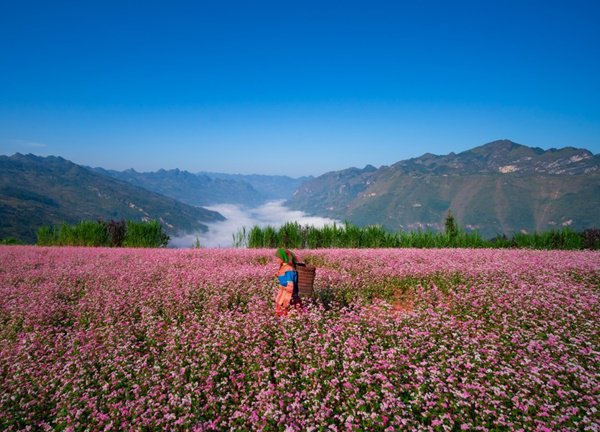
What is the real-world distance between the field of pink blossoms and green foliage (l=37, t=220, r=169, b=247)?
1341cm

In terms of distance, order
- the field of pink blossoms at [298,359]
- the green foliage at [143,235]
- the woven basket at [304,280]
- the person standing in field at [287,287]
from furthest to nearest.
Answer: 1. the green foliage at [143,235]
2. the woven basket at [304,280]
3. the person standing in field at [287,287]
4. the field of pink blossoms at [298,359]

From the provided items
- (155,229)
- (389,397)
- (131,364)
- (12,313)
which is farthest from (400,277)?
(155,229)

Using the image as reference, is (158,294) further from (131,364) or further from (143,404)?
(143,404)

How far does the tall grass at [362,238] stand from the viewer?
23.0 metres

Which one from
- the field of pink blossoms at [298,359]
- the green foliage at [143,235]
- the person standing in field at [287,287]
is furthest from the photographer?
the green foliage at [143,235]

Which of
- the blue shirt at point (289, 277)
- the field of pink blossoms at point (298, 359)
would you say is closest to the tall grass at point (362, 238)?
the field of pink blossoms at point (298, 359)

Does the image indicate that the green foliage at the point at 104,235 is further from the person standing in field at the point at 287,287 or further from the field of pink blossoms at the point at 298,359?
the person standing in field at the point at 287,287

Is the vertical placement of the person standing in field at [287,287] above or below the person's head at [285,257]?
below

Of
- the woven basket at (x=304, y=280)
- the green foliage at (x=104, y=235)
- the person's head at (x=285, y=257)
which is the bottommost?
the green foliage at (x=104, y=235)

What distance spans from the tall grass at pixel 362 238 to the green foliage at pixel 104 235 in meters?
6.72

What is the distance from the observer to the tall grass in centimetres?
2302

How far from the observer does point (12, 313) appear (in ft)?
27.3

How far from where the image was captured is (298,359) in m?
6.08

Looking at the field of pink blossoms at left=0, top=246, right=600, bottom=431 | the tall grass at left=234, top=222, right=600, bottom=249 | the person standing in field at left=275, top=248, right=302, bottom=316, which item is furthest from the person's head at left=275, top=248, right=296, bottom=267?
the tall grass at left=234, top=222, right=600, bottom=249
